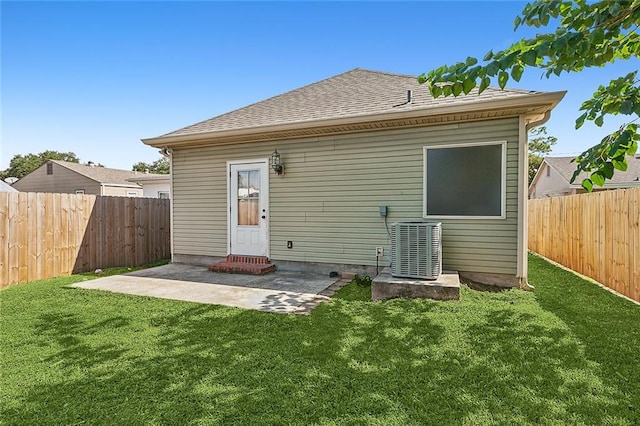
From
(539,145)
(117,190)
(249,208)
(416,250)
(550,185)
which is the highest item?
(539,145)

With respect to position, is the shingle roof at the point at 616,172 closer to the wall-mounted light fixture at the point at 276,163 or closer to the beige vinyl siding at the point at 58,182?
the wall-mounted light fixture at the point at 276,163

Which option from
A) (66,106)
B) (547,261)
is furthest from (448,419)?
(66,106)

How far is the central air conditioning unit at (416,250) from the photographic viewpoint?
4594 millimetres

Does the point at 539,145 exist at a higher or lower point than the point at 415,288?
higher

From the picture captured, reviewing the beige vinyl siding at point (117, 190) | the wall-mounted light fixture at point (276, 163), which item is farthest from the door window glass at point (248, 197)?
the beige vinyl siding at point (117, 190)

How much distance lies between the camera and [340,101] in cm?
678

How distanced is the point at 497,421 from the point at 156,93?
38.6 feet

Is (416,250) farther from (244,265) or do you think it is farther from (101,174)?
(101,174)

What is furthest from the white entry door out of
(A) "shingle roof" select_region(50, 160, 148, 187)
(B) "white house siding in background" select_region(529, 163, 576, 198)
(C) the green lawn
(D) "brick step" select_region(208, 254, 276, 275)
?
(B) "white house siding in background" select_region(529, 163, 576, 198)

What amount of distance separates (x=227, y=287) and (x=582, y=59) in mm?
5062

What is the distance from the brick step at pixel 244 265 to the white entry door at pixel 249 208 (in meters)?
0.12

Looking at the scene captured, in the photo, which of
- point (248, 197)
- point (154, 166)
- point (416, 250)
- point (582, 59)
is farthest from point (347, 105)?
point (154, 166)

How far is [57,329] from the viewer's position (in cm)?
350

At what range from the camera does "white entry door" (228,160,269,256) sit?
6676 mm
